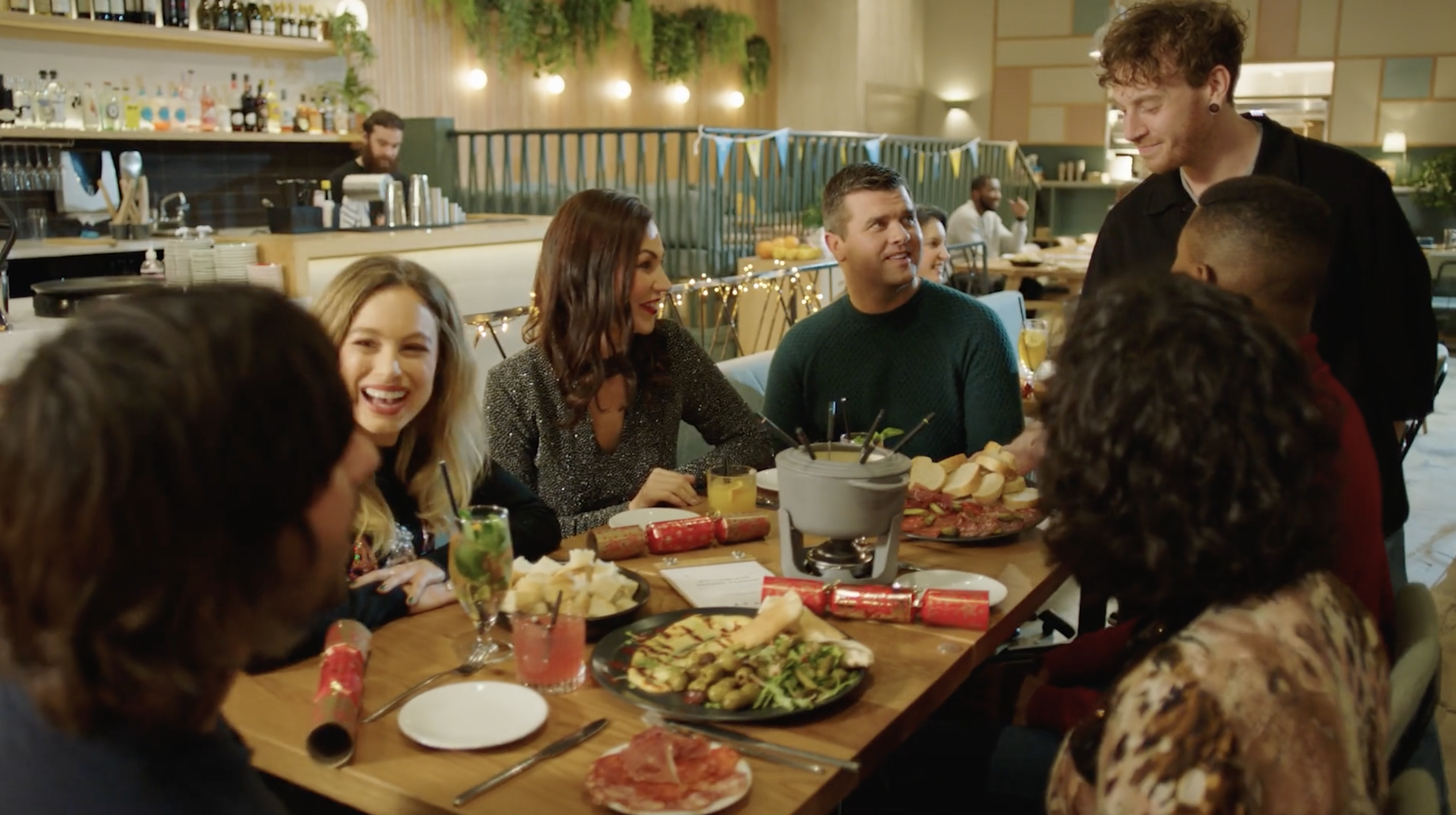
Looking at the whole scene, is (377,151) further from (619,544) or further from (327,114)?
(619,544)

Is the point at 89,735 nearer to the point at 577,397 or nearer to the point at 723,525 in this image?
the point at 723,525

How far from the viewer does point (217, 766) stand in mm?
851

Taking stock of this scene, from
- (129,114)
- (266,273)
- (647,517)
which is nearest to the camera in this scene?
(647,517)

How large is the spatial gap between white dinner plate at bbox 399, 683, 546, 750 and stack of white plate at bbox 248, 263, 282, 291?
13.7 ft

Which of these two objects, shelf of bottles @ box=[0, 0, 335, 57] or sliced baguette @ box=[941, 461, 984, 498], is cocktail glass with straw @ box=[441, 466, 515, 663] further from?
shelf of bottles @ box=[0, 0, 335, 57]

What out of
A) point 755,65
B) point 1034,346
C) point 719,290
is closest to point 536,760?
point 1034,346

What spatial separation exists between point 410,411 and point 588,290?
0.70 m

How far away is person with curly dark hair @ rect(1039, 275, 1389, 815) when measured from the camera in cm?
103

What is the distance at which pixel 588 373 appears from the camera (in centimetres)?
262

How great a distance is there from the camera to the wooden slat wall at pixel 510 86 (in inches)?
347

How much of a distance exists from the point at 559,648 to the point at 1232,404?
2.67ft

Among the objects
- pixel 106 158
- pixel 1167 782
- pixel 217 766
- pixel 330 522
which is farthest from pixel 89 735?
pixel 106 158

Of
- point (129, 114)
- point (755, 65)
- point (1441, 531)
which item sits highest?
point (755, 65)

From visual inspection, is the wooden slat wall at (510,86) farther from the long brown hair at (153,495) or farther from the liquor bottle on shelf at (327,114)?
the long brown hair at (153,495)
